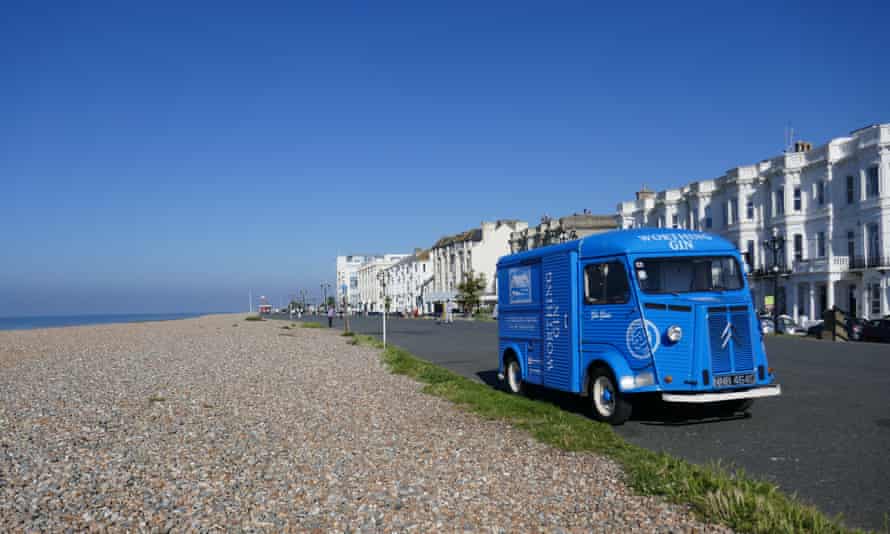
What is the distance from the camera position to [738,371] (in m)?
10.9

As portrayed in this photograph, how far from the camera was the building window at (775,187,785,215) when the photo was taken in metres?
47.1

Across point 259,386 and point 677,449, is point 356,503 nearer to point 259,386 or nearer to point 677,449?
point 677,449

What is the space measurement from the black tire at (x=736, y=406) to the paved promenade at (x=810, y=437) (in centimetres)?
20

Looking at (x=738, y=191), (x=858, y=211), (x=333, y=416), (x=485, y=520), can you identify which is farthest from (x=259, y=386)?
(x=738, y=191)

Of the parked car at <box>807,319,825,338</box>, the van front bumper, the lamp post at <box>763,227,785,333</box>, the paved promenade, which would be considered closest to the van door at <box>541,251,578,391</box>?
the paved promenade

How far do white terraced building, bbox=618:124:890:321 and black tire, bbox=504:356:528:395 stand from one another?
31.2m

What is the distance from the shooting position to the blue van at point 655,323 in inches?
421

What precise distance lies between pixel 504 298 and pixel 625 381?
4.75m

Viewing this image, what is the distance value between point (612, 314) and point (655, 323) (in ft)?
2.57

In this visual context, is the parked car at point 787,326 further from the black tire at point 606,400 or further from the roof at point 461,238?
the roof at point 461,238

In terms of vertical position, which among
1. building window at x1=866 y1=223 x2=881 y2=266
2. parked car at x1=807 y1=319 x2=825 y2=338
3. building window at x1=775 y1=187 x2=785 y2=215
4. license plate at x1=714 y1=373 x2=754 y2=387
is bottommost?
parked car at x1=807 y1=319 x2=825 y2=338

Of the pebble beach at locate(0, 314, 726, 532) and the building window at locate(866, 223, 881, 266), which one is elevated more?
the building window at locate(866, 223, 881, 266)

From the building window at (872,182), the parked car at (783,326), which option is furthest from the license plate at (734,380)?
the building window at (872,182)

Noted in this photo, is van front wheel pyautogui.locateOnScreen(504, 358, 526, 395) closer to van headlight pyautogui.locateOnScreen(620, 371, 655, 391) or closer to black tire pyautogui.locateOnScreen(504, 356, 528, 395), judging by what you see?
black tire pyautogui.locateOnScreen(504, 356, 528, 395)
